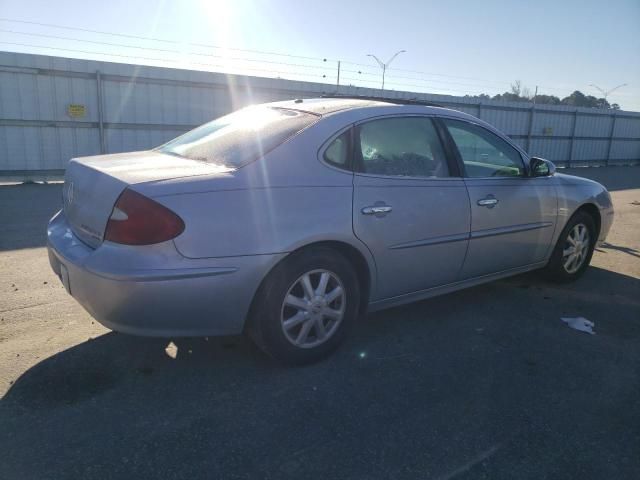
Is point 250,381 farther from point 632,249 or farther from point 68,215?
point 632,249

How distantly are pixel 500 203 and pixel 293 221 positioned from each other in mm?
1914

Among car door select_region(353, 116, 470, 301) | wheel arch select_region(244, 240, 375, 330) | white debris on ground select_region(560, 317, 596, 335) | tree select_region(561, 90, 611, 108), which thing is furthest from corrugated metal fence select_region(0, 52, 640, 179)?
tree select_region(561, 90, 611, 108)

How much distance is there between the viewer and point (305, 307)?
302 cm

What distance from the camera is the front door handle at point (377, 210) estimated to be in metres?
3.16

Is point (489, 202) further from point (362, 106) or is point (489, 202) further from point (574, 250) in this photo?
point (574, 250)

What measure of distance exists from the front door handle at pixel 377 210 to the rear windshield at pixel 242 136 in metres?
0.63

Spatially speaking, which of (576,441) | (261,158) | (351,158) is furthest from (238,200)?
(576,441)

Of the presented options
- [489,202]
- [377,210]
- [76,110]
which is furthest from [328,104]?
[76,110]

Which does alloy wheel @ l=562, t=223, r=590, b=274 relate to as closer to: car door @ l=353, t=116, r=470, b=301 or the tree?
car door @ l=353, t=116, r=470, b=301

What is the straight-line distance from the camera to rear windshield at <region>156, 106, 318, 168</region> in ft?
9.95

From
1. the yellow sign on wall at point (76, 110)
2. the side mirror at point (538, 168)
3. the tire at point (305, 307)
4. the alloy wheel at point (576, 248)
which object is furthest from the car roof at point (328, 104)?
the yellow sign on wall at point (76, 110)

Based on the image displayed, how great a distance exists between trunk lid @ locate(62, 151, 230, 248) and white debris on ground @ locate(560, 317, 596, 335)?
113 inches

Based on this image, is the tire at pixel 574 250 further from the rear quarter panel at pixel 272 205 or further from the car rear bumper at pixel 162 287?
the car rear bumper at pixel 162 287

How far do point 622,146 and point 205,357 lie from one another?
26.9m
